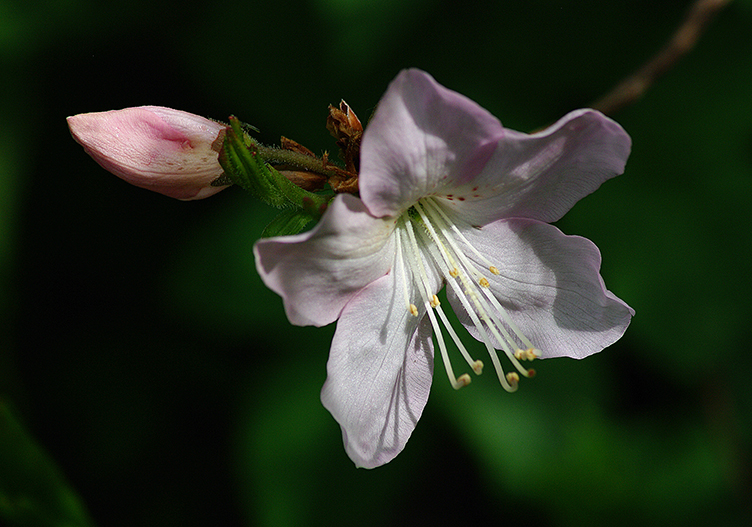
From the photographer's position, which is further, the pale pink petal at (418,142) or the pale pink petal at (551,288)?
the pale pink petal at (551,288)

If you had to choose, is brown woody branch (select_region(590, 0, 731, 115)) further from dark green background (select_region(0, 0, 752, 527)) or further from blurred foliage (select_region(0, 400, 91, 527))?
blurred foliage (select_region(0, 400, 91, 527))

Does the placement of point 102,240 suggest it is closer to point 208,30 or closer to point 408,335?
point 208,30

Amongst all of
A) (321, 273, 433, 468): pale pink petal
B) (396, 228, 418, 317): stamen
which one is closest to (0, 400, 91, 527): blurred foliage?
(321, 273, 433, 468): pale pink petal

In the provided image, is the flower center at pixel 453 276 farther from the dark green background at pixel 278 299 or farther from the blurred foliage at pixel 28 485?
the dark green background at pixel 278 299

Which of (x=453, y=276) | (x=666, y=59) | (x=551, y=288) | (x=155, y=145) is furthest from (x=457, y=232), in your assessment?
(x=666, y=59)

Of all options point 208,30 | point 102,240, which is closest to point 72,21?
point 208,30

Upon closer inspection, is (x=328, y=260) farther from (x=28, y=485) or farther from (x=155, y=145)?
(x=28, y=485)

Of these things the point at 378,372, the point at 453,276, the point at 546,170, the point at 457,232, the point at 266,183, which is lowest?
the point at 378,372

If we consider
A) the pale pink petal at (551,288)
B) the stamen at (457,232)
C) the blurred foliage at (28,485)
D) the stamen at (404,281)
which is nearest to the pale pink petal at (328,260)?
the stamen at (404,281)
